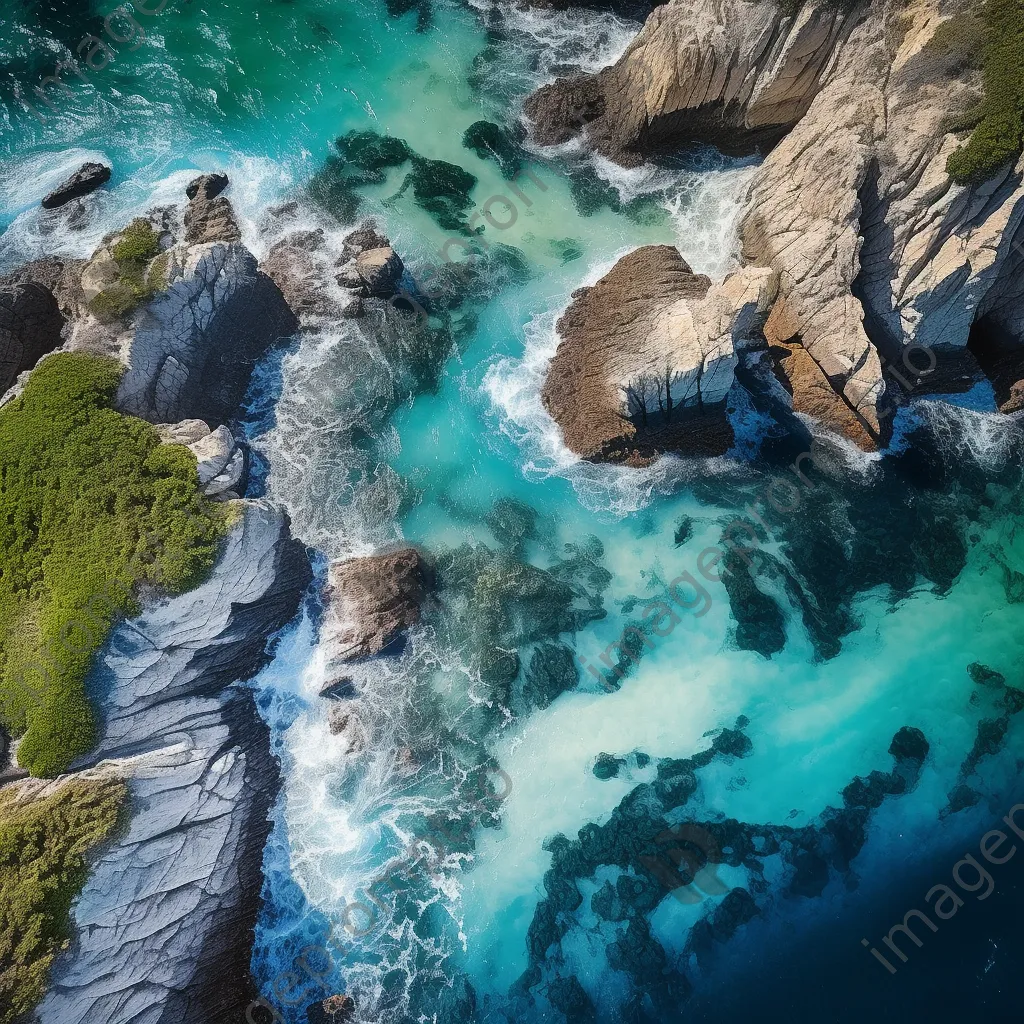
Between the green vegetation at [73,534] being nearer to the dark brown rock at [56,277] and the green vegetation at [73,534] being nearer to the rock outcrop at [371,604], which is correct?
the rock outcrop at [371,604]

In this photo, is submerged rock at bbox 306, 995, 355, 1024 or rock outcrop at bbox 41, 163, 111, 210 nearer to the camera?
submerged rock at bbox 306, 995, 355, 1024

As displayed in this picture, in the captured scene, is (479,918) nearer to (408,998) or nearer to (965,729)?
(408,998)

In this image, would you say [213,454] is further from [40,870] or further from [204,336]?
[40,870]

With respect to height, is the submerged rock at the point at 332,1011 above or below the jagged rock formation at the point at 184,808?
below

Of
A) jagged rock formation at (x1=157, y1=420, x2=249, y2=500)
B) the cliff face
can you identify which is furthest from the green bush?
the cliff face

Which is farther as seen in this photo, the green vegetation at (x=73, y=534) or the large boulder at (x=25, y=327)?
the large boulder at (x=25, y=327)

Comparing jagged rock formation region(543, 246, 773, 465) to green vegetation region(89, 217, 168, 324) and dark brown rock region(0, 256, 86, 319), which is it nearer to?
green vegetation region(89, 217, 168, 324)

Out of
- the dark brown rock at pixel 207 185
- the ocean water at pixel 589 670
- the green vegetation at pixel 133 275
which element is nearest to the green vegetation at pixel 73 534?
the green vegetation at pixel 133 275
